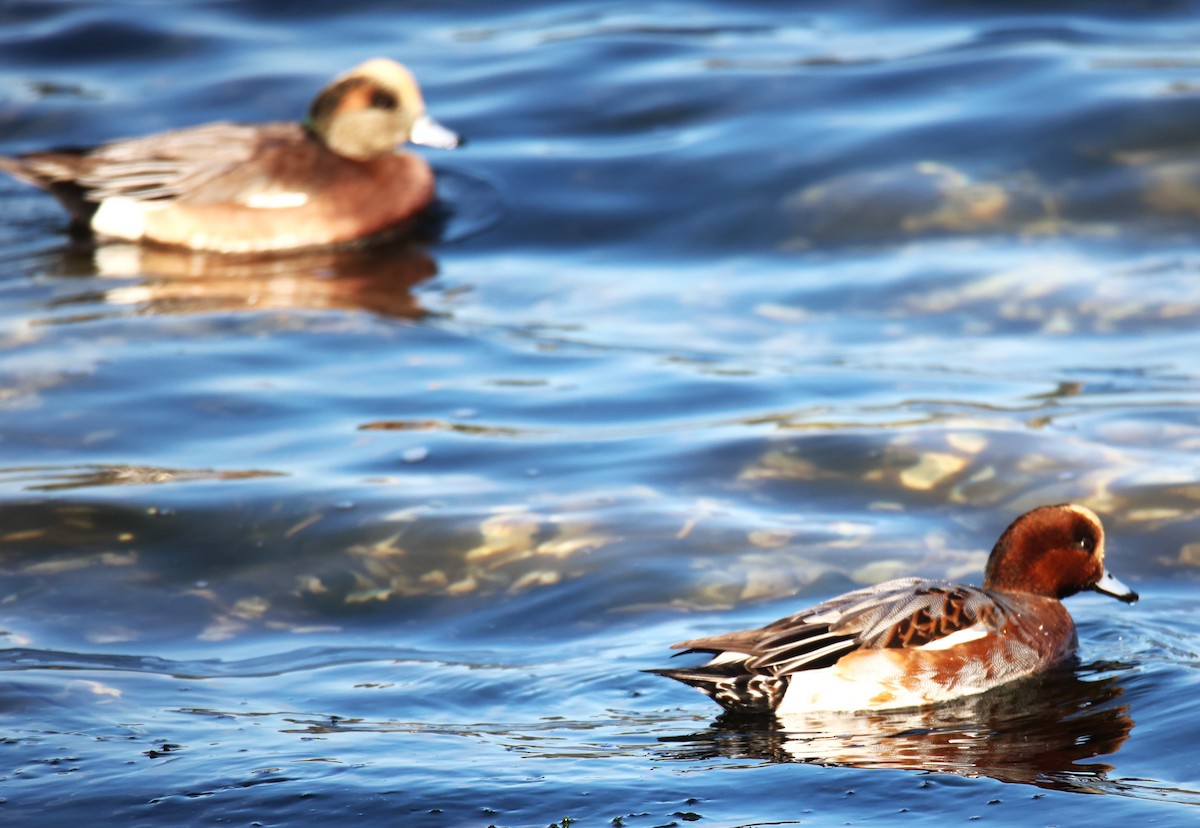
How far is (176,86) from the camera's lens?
16969mm

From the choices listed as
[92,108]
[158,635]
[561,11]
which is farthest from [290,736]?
[561,11]

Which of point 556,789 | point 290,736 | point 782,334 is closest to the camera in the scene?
point 556,789

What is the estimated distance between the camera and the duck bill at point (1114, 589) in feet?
22.5

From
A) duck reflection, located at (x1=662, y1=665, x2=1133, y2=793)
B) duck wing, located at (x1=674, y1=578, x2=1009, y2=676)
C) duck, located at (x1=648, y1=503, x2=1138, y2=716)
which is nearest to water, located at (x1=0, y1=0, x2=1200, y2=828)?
duck reflection, located at (x1=662, y1=665, x2=1133, y2=793)

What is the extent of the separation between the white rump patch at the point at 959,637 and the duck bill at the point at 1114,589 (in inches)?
26.1

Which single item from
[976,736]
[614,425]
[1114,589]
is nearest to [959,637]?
[976,736]

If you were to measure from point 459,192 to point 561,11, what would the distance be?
4.77m

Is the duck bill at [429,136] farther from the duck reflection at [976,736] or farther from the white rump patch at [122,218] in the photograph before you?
the duck reflection at [976,736]

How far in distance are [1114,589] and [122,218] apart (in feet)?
28.7

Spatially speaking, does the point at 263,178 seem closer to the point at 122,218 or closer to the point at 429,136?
the point at 122,218

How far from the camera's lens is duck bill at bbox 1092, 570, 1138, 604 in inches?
270

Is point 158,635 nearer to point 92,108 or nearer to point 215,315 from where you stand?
point 215,315

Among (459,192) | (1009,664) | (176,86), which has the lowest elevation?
(1009,664)

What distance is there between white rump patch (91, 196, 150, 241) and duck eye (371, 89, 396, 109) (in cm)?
189
